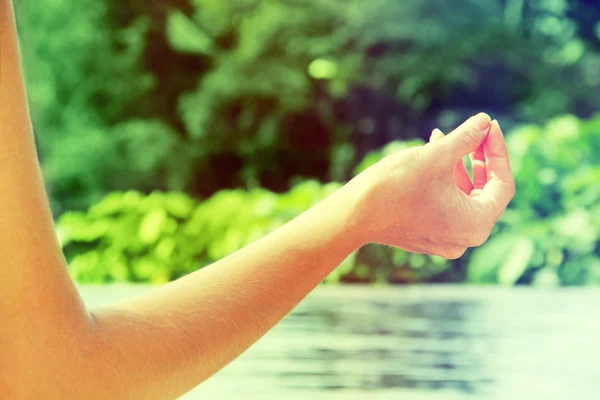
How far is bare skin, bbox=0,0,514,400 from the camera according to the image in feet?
2.02

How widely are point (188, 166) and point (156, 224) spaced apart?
14.3 inches

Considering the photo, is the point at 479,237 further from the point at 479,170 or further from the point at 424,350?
the point at 424,350

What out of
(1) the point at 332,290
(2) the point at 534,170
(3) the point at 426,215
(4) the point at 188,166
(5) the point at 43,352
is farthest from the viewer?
(4) the point at 188,166

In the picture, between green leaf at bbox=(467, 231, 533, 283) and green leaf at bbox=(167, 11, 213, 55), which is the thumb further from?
green leaf at bbox=(167, 11, 213, 55)

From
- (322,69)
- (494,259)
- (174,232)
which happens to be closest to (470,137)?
(494,259)

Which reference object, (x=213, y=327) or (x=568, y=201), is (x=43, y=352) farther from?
(x=568, y=201)

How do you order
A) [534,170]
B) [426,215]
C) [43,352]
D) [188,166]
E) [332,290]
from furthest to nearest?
[188,166], [534,170], [332,290], [426,215], [43,352]

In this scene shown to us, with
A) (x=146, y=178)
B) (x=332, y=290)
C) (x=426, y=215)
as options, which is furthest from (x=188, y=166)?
(x=426, y=215)

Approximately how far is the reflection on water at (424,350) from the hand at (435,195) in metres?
0.91

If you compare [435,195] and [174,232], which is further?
[174,232]

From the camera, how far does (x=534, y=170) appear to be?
402 centimetres

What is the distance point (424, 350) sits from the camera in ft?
8.07

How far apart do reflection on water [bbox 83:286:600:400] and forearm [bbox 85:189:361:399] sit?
1.16 metres

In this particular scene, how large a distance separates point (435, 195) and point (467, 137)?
11 cm
